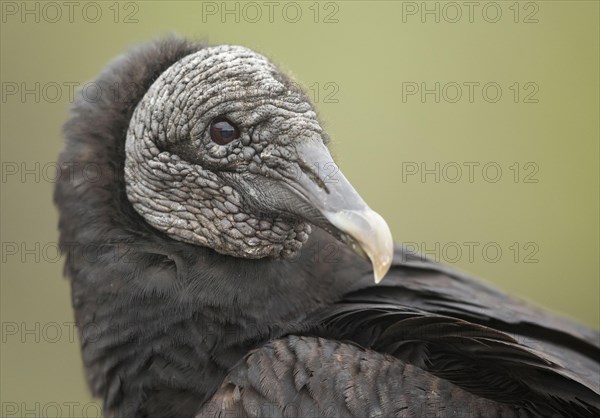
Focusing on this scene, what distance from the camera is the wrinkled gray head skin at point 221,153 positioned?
11.0ft

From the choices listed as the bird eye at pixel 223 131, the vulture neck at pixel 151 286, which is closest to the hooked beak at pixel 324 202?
the bird eye at pixel 223 131

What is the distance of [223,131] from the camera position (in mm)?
3381

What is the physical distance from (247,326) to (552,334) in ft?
4.20

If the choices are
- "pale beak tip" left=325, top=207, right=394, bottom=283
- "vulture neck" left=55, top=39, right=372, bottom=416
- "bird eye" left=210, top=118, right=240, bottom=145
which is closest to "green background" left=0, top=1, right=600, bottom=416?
"vulture neck" left=55, top=39, right=372, bottom=416

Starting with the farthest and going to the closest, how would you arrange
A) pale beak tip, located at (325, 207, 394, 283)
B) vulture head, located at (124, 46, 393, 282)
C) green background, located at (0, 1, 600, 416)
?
green background, located at (0, 1, 600, 416)
vulture head, located at (124, 46, 393, 282)
pale beak tip, located at (325, 207, 394, 283)

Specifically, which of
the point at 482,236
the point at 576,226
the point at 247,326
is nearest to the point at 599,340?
the point at 247,326

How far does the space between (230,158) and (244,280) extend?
508 mm

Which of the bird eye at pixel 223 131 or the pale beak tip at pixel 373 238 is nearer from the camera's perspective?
the pale beak tip at pixel 373 238

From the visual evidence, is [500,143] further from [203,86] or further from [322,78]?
[203,86]

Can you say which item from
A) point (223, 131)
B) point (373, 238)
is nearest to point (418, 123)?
point (223, 131)

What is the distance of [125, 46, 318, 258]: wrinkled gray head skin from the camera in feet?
11.0

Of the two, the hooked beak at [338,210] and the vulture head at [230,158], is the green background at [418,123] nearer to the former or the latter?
the vulture head at [230,158]

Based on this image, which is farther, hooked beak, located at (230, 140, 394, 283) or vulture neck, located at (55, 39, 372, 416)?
vulture neck, located at (55, 39, 372, 416)

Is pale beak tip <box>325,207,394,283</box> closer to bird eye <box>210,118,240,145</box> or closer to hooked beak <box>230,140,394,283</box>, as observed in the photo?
hooked beak <box>230,140,394,283</box>
